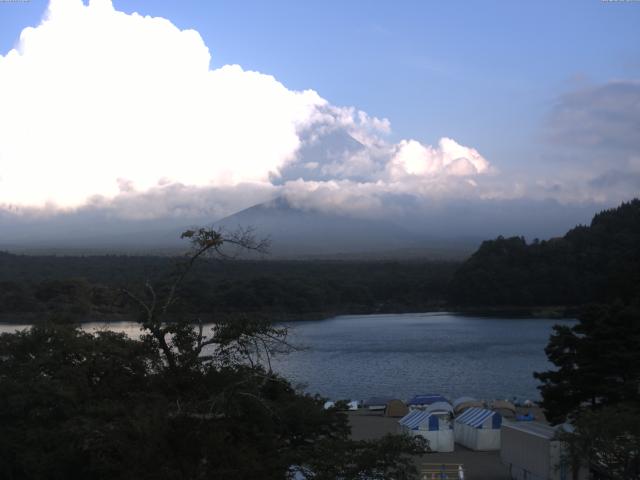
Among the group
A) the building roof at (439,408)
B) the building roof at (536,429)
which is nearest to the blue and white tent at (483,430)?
the building roof at (439,408)

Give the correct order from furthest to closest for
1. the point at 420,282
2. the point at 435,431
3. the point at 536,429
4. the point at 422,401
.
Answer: the point at 420,282 → the point at 422,401 → the point at 435,431 → the point at 536,429

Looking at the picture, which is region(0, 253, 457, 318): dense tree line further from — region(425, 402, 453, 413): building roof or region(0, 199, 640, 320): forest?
region(425, 402, 453, 413): building roof

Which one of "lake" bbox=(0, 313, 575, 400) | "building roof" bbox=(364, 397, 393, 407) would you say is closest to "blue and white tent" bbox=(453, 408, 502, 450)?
"lake" bbox=(0, 313, 575, 400)

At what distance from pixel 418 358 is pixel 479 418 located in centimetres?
1550

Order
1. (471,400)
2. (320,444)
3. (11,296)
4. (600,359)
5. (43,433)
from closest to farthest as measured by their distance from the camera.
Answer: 1. (320,444)
2. (43,433)
3. (600,359)
4. (471,400)
5. (11,296)

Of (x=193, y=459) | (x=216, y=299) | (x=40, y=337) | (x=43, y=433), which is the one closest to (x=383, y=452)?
(x=193, y=459)

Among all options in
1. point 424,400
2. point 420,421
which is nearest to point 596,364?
point 420,421

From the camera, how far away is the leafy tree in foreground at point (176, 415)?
4.78m

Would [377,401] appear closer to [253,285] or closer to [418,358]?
[418,358]

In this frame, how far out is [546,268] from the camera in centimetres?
4925

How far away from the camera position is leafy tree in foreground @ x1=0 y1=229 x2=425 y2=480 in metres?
4.78

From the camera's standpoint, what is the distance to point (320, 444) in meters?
5.30

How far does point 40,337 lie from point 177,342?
277cm

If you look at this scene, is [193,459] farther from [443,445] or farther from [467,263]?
[467,263]
